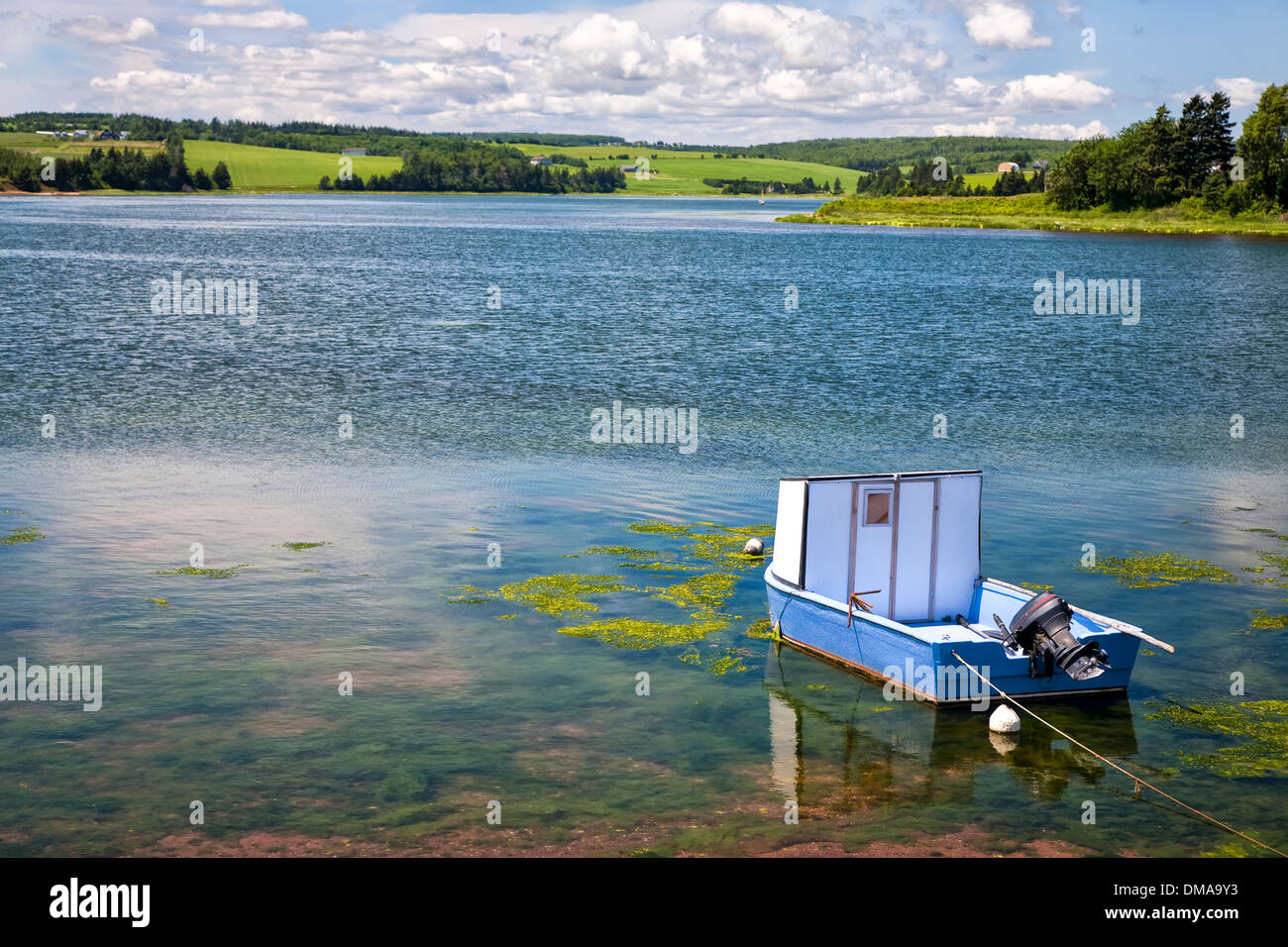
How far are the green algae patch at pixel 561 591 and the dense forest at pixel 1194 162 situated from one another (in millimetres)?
140668

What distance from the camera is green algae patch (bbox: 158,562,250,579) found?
21.1m

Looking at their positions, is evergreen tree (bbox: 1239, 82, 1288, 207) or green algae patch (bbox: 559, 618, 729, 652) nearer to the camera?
green algae patch (bbox: 559, 618, 729, 652)

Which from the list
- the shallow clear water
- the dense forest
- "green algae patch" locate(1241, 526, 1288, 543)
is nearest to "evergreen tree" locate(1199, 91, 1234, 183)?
the dense forest

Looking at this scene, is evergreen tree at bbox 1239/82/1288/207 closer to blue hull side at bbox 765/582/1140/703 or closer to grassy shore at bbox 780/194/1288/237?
grassy shore at bbox 780/194/1288/237

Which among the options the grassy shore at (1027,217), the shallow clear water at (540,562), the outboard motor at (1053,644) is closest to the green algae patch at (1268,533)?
the shallow clear water at (540,562)

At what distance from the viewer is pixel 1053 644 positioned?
1614 cm

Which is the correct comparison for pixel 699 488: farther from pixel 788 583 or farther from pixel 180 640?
pixel 180 640

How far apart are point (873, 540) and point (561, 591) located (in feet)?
18.3

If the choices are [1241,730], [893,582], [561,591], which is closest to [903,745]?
[893,582]

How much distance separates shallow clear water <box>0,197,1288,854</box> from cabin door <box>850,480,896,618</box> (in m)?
1.57

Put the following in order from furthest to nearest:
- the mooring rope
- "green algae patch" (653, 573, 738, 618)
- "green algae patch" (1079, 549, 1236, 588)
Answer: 1. "green algae patch" (1079, 549, 1236, 588)
2. "green algae patch" (653, 573, 738, 618)
3. the mooring rope

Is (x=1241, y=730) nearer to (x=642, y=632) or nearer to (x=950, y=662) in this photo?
(x=950, y=662)

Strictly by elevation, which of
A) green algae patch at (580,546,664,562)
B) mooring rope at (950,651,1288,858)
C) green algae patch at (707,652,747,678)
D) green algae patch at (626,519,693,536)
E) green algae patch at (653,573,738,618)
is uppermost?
green algae patch at (626,519,693,536)
